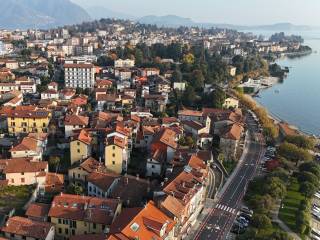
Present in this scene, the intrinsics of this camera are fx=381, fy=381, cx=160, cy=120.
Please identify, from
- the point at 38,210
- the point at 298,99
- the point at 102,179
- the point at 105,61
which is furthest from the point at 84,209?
the point at 298,99

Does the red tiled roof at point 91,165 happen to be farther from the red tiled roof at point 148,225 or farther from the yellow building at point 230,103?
the yellow building at point 230,103

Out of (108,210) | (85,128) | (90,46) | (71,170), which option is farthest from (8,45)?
(108,210)

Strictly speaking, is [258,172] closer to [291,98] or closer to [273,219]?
[273,219]

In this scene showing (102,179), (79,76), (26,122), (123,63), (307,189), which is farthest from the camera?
(123,63)

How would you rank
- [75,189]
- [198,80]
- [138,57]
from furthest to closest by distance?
[138,57]
[198,80]
[75,189]

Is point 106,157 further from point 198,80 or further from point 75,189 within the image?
point 198,80

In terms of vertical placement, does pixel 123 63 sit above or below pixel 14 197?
above

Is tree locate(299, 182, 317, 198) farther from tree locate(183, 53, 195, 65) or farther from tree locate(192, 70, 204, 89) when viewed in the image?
tree locate(183, 53, 195, 65)

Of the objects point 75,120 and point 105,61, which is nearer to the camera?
point 75,120
